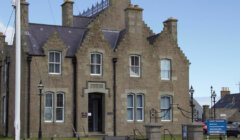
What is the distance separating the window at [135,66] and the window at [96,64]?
3121 millimetres

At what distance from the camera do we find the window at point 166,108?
139ft

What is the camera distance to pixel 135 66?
41.4 m

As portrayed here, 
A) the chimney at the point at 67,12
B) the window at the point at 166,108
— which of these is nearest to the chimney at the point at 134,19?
the chimney at the point at 67,12

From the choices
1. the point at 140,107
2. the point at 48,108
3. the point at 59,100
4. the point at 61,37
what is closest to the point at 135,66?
the point at 140,107

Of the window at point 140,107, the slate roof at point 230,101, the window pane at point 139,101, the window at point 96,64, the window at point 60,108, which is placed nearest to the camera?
the window at point 60,108

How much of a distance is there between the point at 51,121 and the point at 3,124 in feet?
22.8

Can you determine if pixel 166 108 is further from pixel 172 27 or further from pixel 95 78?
pixel 172 27

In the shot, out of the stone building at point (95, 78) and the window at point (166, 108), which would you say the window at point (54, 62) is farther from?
the window at point (166, 108)

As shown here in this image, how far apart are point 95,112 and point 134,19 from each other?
9055mm

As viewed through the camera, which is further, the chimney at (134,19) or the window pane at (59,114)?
the chimney at (134,19)

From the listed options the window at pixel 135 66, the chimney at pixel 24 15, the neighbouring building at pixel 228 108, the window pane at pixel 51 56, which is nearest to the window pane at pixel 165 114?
the window at pixel 135 66

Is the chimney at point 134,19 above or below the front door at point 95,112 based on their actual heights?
above

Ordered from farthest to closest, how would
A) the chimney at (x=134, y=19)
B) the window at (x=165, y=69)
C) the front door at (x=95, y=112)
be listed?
the window at (x=165, y=69) → the chimney at (x=134, y=19) → the front door at (x=95, y=112)

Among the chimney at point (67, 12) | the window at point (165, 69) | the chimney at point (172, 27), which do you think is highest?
the chimney at point (67, 12)
